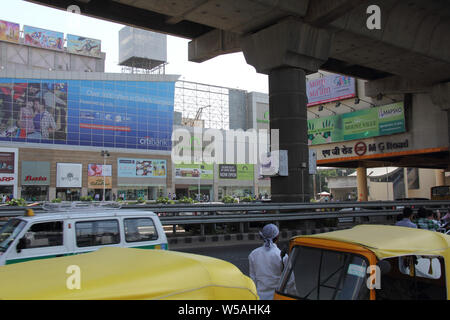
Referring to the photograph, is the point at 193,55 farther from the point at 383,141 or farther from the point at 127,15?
the point at 383,141

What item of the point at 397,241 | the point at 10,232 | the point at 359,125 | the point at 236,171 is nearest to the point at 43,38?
the point at 236,171

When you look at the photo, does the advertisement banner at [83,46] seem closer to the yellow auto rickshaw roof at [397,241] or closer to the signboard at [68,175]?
the signboard at [68,175]

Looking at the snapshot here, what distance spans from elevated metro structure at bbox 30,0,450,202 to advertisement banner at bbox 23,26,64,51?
76.9 meters

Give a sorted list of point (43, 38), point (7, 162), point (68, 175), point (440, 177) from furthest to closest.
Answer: point (43, 38)
point (68, 175)
point (7, 162)
point (440, 177)

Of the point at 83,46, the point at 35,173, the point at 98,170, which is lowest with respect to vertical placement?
the point at 35,173

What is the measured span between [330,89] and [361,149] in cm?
647

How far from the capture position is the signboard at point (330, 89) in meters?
35.7

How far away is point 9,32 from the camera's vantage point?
271 feet

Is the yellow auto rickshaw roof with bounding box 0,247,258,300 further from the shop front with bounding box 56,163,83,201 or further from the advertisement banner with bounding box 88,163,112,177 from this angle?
the advertisement banner with bounding box 88,163,112,177

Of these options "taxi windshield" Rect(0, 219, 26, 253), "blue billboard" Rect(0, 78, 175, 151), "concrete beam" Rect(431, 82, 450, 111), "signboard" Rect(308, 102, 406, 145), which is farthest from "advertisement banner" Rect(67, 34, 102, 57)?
"taxi windshield" Rect(0, 219, 26, 253)

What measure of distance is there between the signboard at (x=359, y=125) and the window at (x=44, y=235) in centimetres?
2943

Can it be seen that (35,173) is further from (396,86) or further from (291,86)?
(291,86)

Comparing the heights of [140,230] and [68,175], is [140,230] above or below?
below

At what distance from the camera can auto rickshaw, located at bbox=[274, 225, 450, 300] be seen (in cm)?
398
